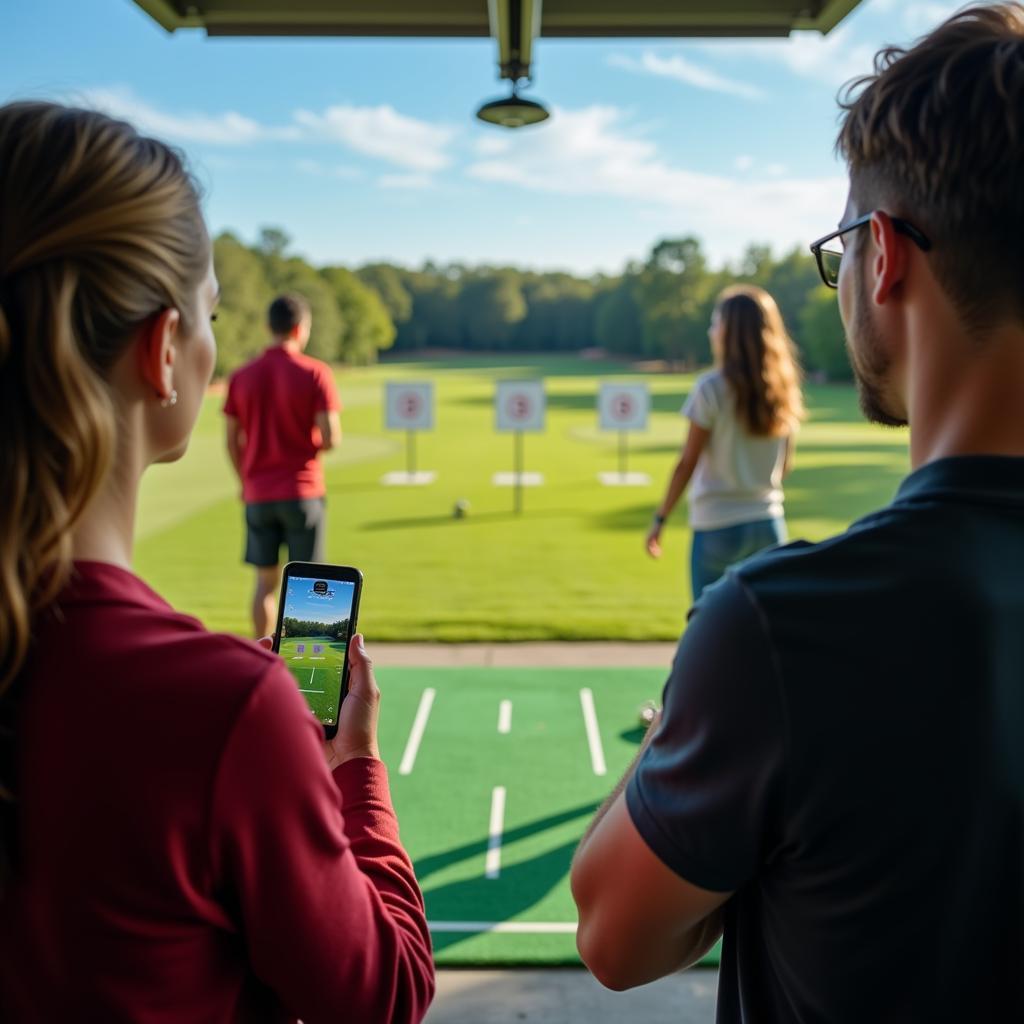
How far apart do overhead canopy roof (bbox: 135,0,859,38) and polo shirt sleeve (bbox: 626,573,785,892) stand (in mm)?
2508

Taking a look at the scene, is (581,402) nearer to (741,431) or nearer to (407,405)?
(407,405)

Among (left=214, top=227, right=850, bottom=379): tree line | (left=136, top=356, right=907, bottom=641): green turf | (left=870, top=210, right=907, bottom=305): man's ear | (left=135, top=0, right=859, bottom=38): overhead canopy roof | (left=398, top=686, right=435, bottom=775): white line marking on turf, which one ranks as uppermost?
(left=214, top=227, right=850, bottom=379): tree line

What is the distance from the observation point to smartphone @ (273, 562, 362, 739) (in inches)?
54.5

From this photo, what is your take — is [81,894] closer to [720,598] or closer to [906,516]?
[720,598]

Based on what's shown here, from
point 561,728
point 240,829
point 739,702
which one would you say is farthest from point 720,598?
point 561,728

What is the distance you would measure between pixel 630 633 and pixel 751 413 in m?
2.68

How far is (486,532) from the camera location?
11242mm

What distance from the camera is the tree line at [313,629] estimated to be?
1.47 meters

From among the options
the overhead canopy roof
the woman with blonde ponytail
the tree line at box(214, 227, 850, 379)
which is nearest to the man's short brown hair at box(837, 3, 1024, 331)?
the woman with blonde ponytail

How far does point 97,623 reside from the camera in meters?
0.86

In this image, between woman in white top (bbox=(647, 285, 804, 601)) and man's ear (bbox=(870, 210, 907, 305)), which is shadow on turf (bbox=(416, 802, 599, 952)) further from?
man's ear (bbox=(870, 210, 907, 305))

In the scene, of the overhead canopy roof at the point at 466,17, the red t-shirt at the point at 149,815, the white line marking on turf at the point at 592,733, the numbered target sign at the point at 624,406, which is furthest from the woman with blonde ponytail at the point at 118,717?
the numbered target sign at the point at 624,406

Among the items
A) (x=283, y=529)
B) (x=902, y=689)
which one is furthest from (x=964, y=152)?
(x=283, y=529)

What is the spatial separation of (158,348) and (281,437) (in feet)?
15.5
